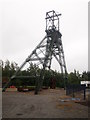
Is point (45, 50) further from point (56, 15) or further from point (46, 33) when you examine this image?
point (56, 15)

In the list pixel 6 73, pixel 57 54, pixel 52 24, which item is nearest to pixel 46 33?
pixel 52 24

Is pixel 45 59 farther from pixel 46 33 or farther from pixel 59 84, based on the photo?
pixel 59 84

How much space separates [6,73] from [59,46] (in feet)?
80.7

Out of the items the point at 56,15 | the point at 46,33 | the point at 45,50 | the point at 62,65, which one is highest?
the point at 56,15

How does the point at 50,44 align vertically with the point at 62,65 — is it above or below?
above

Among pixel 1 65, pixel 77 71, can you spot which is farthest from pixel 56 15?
pixel 77 71

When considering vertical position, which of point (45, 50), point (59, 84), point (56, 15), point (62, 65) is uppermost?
point (56, 15)

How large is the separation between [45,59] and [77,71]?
73.6 m

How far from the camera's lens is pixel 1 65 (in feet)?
228

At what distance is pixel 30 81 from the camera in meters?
55.5

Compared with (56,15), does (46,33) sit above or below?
below

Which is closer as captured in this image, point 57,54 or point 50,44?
point 50,44

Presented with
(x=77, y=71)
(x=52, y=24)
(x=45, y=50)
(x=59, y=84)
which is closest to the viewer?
(x=45, y=50)

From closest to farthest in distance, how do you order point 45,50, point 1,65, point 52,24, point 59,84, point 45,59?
point 45,59 → point 45,50 → point 52,24 → point 59,84 → point 1,65
